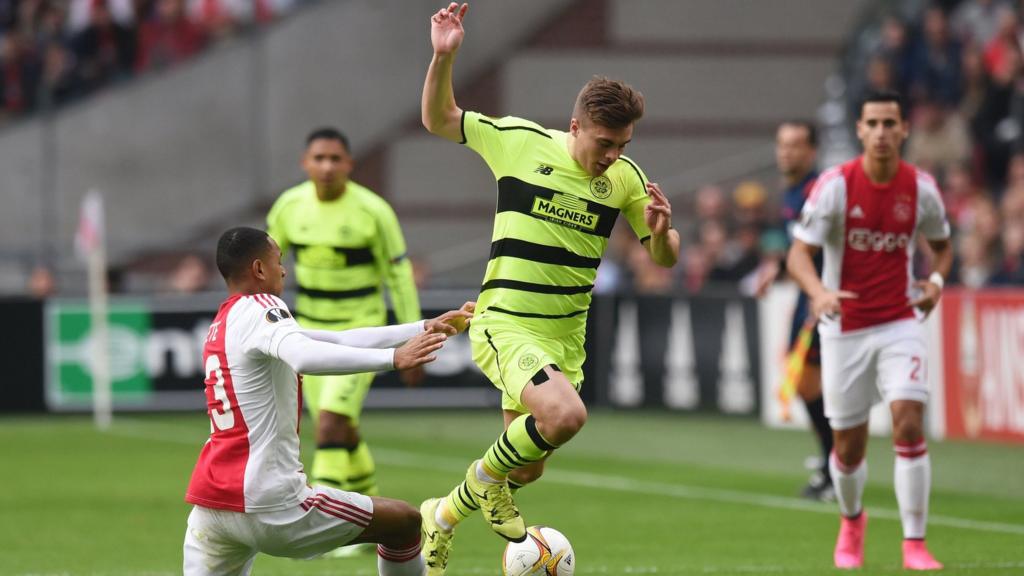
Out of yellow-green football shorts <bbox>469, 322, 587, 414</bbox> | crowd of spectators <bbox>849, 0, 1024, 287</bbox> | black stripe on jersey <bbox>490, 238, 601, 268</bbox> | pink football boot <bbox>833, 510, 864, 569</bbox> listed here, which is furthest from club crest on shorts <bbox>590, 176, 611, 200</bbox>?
crowd of spectators <bbox>849, 0, 1024, 287</bbox>

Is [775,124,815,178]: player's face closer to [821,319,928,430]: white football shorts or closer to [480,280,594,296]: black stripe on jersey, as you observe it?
[821,319,928,430]: white football shorts

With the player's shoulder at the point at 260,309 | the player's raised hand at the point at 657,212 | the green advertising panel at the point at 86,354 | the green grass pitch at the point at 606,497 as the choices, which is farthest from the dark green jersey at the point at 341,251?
the green advertising panel at the point at 86,354

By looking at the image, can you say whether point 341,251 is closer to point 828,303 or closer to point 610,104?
point 828,303

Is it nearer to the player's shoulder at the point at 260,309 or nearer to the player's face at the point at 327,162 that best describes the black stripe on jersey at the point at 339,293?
the player's face at the point at 327,162

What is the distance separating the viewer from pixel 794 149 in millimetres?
12781

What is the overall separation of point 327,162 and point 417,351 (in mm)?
4704

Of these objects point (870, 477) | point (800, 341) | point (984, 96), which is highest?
point (984, 96)

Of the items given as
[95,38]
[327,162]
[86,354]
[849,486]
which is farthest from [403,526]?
[95,38]

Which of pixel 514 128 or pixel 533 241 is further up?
pixel 514 128

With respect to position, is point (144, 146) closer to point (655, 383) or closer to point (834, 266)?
point (655, 383)

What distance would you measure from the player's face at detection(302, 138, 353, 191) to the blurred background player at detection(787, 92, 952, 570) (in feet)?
10.3

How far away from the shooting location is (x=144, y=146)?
26031mm

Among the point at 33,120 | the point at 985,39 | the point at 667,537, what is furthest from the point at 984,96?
the point at 33,120

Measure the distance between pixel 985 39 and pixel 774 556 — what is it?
14.8m
